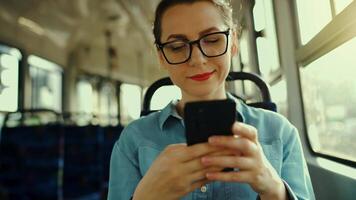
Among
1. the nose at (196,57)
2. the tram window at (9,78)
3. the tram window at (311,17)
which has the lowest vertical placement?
the nose at (196,57)

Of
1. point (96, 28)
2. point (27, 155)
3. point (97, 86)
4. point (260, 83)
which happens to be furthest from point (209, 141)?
point (97, 86)

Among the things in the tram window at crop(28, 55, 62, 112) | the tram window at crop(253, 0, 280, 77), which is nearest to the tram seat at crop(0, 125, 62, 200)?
the tram window at crop(253, 0, 280, 77)

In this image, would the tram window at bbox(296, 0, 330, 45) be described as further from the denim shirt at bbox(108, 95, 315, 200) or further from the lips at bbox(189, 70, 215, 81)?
the lips at bbox(189, 70, 215, 81)

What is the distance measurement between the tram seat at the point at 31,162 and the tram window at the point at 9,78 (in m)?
1.95

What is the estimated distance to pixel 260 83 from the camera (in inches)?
52.1

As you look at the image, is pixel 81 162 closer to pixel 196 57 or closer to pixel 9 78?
pixel 9 78

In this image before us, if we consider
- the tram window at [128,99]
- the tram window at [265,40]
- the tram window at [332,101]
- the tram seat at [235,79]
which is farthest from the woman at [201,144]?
the tram window at [128,99]

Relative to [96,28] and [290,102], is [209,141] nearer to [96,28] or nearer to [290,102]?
[290,102]

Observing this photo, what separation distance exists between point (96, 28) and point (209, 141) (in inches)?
263

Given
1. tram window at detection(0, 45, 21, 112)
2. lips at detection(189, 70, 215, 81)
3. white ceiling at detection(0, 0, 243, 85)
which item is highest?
white ceiling at detection(0, 0, 243, 85)

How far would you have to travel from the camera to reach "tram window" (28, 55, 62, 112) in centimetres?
584

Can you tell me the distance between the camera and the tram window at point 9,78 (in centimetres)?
484

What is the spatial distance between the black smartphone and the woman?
0.02 metres

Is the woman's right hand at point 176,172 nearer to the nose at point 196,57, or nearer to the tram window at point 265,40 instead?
the nose at point 196,57
